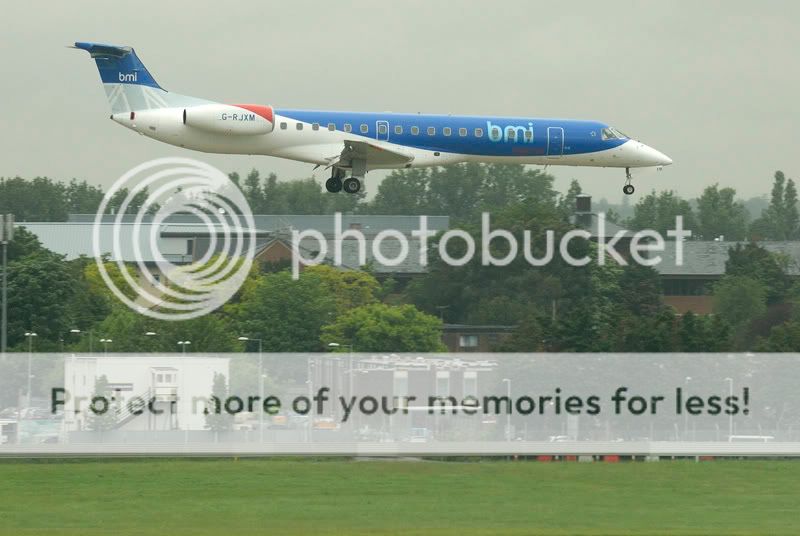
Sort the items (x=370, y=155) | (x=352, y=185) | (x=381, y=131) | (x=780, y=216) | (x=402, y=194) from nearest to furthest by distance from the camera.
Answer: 1. (x=370, y=155)
2. (x=381, y=131)
3. (x=352, y=185)
4. (x=402, y=194)
5. (x=780, y=216)

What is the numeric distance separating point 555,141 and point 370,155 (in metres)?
7.31

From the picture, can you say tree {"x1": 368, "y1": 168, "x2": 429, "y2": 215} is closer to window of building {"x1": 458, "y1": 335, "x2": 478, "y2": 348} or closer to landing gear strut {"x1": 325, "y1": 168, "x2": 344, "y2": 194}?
window of building {"x1": 458, "y1": 335, "x2": 478, "y2": 348}

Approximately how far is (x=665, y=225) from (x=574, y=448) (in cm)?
8169

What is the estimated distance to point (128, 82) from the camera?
60281 mm

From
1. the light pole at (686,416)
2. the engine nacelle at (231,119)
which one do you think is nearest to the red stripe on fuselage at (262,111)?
the engine nacelle at (231,119)

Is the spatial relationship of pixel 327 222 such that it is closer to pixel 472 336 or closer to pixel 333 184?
pixel 472 336

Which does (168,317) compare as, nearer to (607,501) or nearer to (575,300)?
(575,300)

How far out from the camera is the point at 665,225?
426 feet

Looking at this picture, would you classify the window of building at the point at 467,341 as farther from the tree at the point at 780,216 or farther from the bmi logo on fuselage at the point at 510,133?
the tree at the point at 780,216

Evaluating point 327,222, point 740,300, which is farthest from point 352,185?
point 327,222

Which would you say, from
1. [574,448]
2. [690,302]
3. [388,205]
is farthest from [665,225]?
[574,448]

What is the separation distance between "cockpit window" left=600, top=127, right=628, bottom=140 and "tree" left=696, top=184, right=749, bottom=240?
74344 mm

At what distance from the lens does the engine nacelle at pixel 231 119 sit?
2238 inches

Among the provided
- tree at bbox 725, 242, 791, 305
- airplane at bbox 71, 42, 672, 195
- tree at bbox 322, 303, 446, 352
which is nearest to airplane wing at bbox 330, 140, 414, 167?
airplane at bbox 71, 42, 672, 195
